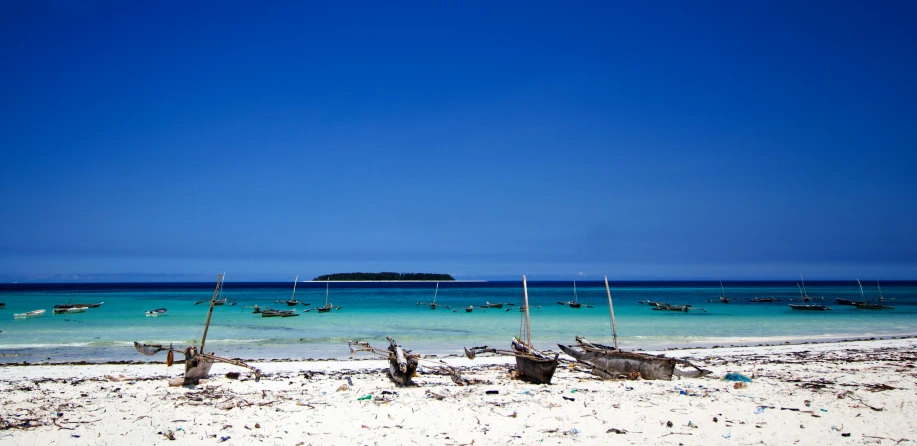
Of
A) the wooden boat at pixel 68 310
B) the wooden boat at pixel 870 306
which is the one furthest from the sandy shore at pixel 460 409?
the wooden boat at pixel 870 306

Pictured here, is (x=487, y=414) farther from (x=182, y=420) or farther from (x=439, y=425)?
(x=182, y=420)

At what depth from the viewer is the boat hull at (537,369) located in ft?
50.4

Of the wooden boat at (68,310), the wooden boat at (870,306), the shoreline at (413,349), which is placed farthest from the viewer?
the wooden boat at (870,306)

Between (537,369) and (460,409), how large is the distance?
3982 mm

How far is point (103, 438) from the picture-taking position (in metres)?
10.2

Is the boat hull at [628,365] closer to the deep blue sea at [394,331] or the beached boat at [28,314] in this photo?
the deep blue sea at [394,331]

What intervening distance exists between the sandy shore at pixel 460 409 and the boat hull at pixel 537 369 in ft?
1.11

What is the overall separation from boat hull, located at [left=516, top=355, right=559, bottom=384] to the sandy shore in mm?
338

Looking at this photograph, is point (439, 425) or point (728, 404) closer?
point (439, 425)

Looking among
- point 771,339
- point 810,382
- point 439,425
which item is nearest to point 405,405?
point 439,425

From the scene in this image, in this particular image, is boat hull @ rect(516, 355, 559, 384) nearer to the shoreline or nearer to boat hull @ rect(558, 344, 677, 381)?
boat hull @ rect(558, 344, 677, 381)

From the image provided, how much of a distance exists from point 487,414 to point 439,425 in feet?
4.46

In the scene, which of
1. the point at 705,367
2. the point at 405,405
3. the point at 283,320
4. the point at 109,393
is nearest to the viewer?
the point at 405,405

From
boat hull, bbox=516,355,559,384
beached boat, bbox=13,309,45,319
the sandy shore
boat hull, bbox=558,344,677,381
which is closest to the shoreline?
the sandy shore
